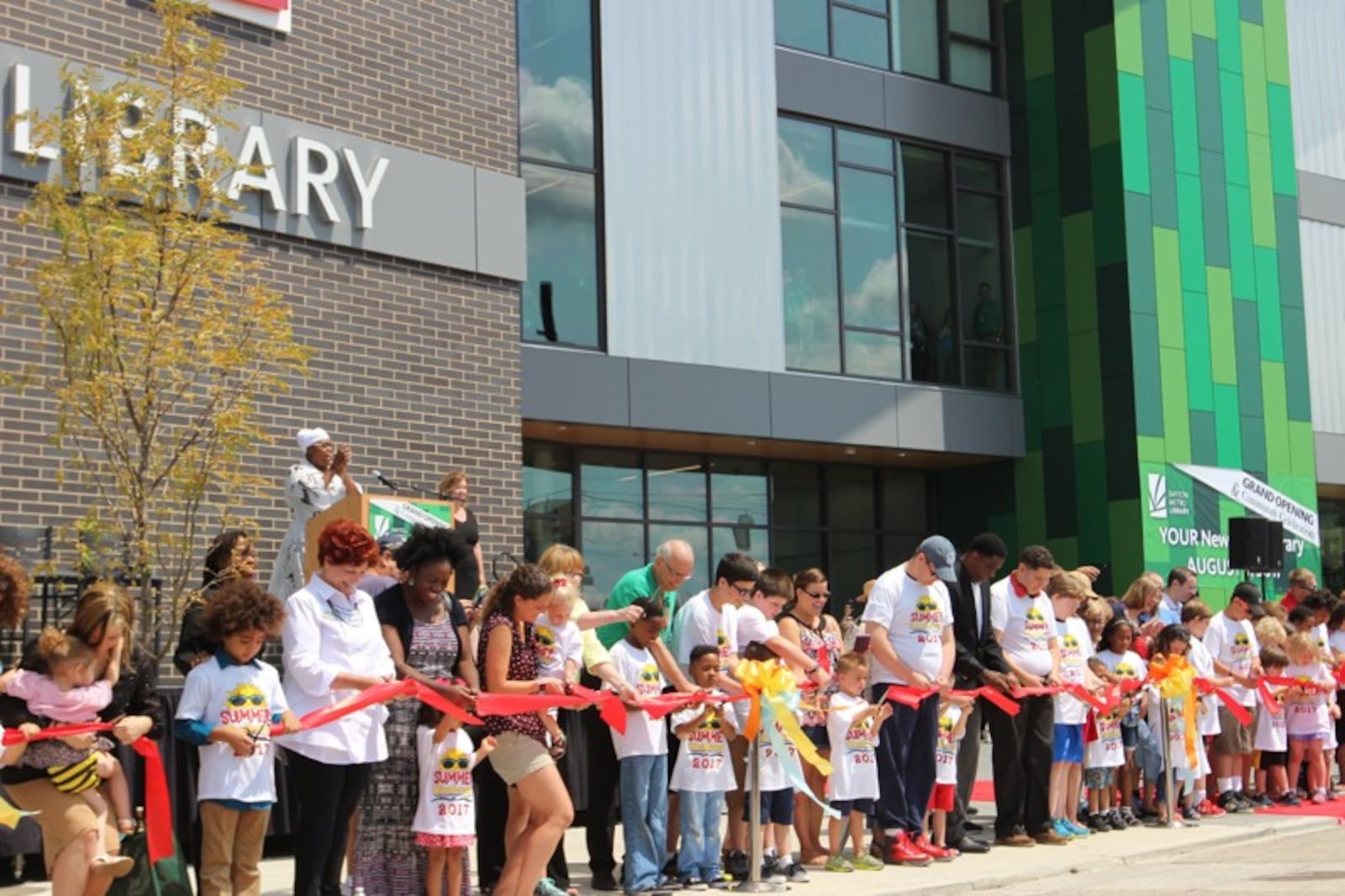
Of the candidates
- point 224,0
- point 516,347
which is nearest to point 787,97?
point 516,347

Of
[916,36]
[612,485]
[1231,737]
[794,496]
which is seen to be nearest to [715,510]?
[794,496]

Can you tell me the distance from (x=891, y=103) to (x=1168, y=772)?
12747mm

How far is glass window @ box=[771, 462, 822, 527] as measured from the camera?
2433 centimetres

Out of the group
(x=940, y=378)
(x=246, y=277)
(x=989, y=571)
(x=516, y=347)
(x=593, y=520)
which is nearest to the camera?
(x=989, y=571)

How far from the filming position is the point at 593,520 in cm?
2219

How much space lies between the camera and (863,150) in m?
24.1

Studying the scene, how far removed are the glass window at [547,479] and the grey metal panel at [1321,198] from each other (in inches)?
498

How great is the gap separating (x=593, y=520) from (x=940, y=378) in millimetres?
5697

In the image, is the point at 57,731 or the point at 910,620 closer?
the point at 57,731

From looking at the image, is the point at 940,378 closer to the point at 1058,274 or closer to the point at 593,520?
the point at 1058,274

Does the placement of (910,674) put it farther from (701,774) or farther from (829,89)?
(829,89)

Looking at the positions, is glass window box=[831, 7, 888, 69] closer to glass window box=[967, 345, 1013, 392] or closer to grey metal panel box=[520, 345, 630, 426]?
glass window box=[967, 345, 1013, 392]

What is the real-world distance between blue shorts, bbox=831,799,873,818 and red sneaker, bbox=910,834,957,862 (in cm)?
46

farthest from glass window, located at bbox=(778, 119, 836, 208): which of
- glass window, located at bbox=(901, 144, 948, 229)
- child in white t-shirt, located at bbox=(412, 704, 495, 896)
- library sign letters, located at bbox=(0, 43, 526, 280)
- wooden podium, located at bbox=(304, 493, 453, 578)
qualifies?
child in white t-shirt, located at bbox=(412, 704, 495, 896)
